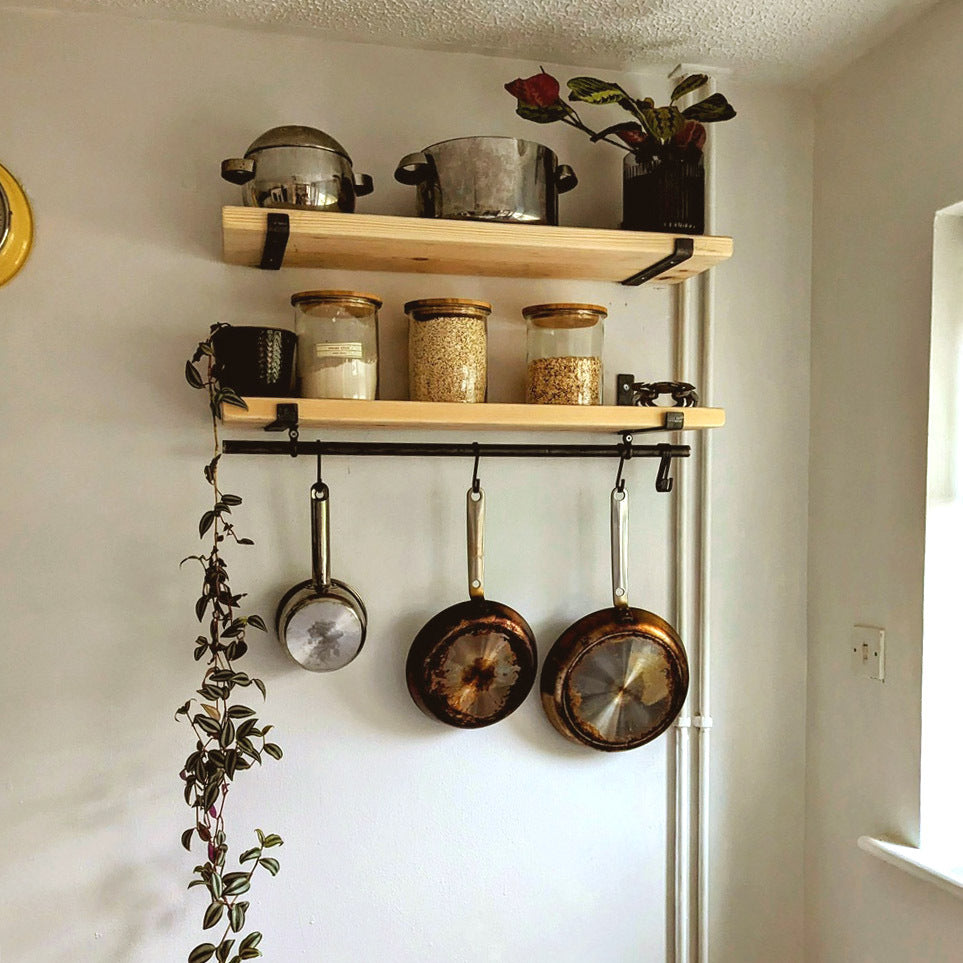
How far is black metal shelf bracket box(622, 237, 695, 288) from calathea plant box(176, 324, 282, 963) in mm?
660

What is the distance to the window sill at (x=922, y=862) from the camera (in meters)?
1.31

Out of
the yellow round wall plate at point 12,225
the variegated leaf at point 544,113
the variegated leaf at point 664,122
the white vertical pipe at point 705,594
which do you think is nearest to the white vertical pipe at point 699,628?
the white vertical pipe at point 705,594

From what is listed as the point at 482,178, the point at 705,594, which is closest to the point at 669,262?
the point at 482,178

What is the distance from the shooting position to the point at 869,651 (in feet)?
4.98

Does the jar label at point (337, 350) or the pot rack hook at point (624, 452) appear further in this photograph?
the pot rack hook at point (624, 452)

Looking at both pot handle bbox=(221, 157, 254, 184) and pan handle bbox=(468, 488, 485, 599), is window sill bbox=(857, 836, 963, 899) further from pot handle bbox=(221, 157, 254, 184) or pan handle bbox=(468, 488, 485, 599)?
pot handle bbox=(221, 157, 254, 184)

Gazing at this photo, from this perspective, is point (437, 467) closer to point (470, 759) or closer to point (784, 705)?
point (470, 759)

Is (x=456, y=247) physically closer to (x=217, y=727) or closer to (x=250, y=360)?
(x=250, y=360)

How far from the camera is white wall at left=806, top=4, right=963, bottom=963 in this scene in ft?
4.61

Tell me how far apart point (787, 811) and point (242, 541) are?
1.05 meters

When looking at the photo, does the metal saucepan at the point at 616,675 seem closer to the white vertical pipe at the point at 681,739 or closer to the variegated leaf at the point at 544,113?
the white vertical pipe at the point at 681,739

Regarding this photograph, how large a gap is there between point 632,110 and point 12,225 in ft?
3.00

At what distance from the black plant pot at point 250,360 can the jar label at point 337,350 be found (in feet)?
0.17

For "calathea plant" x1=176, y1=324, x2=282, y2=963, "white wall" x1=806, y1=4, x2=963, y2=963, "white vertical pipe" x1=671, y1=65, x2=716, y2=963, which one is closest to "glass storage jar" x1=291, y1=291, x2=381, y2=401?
"calathea plant" x1=176, y1=324, x2=282, y2=963
